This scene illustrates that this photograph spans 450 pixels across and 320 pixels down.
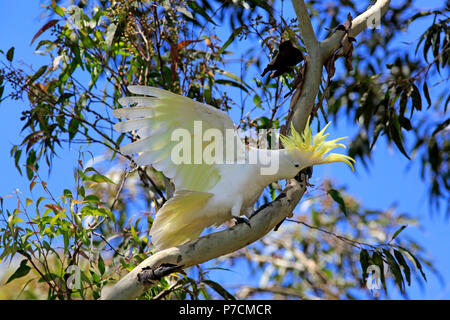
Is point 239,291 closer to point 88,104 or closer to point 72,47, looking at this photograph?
point 88,104

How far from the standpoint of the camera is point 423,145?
14.6 ft

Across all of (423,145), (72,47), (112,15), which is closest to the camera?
(112,15)

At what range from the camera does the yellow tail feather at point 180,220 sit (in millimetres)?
2230

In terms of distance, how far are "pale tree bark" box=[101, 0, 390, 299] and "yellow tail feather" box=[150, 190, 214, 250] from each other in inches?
10.4

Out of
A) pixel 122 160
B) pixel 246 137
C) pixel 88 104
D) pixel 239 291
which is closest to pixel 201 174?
pixel 246 137

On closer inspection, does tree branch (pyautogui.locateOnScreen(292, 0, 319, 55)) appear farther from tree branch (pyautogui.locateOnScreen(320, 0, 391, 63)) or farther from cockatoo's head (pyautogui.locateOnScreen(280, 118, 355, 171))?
cockatoo's head (pyautogui.locateOnScreen(280, 118, 355, 171))

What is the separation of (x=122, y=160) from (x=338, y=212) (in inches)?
72.5

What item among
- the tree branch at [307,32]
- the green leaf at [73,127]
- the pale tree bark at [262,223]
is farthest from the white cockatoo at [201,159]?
the green leaf at [73,127]

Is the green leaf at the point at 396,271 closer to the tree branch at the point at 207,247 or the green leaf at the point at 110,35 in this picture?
the tree branch at the point at 207,247

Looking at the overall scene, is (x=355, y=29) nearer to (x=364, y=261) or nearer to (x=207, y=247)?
(x=364, y=261)

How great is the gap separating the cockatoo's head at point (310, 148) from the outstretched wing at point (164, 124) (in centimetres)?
22

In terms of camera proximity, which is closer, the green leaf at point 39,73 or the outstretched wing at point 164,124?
the outstretched wing at point 164,124

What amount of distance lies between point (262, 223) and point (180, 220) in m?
0.35

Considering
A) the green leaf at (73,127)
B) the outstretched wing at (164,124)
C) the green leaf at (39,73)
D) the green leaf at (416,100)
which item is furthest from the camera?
Result: the green leaf at (416,100)
